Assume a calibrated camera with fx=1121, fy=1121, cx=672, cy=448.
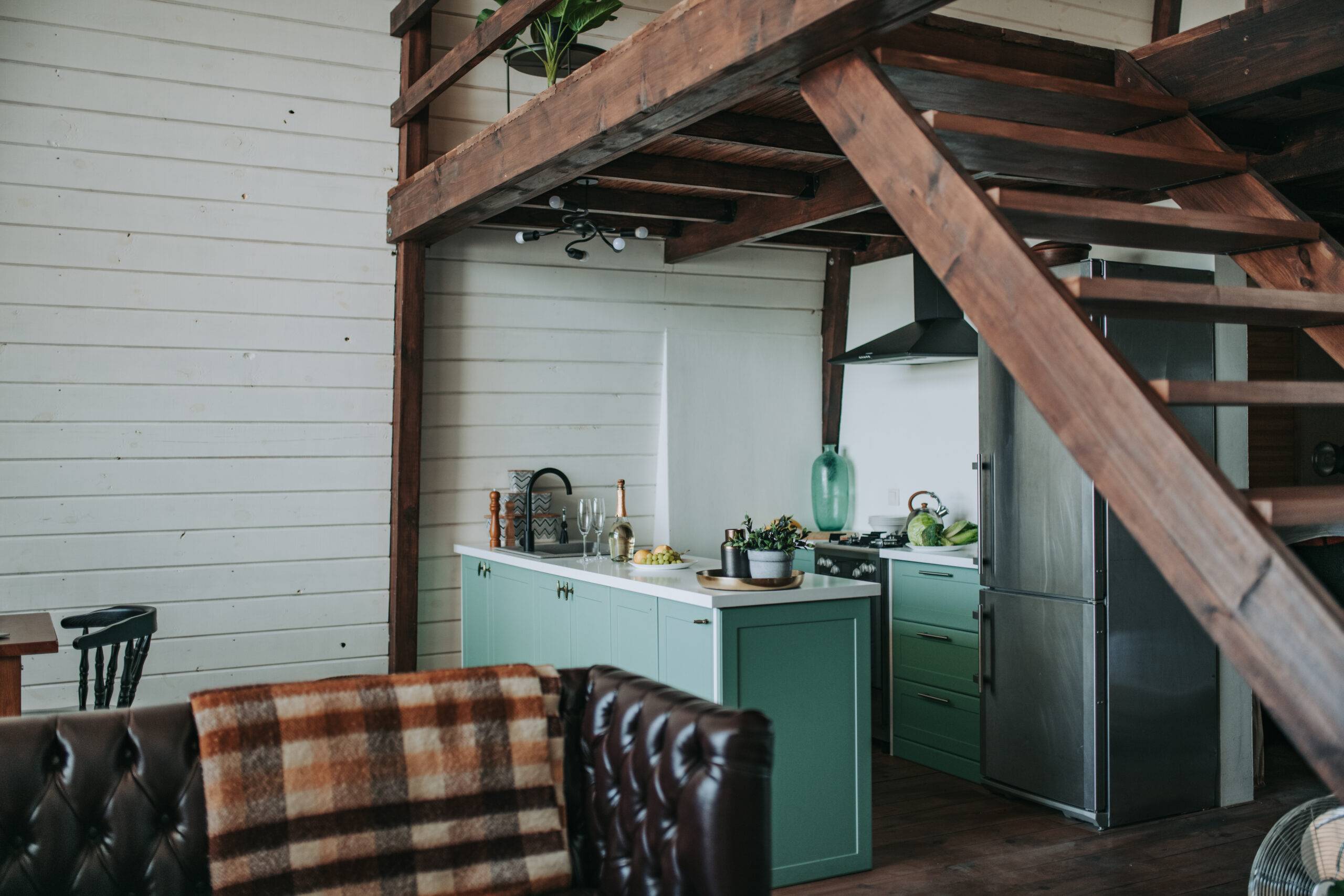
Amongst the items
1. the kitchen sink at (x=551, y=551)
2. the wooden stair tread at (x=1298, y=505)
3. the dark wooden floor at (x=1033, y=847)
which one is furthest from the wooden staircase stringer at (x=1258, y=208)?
the kitchen sink at (x=551, y=551)

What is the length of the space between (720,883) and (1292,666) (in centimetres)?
105

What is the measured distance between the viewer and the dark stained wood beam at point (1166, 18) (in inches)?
244

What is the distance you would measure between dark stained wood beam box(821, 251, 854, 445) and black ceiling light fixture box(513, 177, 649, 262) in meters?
1.49

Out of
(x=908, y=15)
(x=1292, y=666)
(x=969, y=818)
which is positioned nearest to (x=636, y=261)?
(x=969, y=818)

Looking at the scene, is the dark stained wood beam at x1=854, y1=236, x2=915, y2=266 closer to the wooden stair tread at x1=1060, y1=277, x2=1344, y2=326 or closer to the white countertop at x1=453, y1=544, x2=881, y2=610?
the white countertop at x1=453, y1=544, x2=881, y2=610

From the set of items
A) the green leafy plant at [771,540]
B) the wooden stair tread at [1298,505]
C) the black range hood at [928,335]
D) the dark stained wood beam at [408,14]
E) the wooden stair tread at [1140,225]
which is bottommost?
the green leafy plant at [771,540]

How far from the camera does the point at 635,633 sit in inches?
158

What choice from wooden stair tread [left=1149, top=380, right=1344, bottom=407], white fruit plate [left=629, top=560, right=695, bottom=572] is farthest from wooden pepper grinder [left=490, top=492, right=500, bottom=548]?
wooden stair tread [left=1149, top=380, right=1344, bottom=407]

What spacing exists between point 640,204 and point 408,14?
4.32 feet

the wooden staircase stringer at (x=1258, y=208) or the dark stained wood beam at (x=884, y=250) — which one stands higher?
the dark stained wood beam at (x=884, y=250)

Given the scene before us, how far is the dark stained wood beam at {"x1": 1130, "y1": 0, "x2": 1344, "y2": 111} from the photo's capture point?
2902mm

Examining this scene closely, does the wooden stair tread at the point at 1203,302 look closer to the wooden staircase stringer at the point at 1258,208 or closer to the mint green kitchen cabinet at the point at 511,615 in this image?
the wooden staircase stringer at the point at 1258,208

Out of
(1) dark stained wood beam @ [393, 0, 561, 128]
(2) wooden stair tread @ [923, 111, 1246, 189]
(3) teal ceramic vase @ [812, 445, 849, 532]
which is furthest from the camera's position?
(3) teal ceramic vase @ [812, 445, 849, 532]

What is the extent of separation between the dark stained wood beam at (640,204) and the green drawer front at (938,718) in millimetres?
2384
